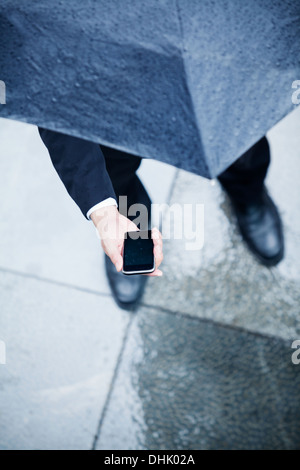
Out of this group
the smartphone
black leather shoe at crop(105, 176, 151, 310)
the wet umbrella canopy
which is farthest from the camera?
black leather shoe at crop(105, 176, 151, 310)

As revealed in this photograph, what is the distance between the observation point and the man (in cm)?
121

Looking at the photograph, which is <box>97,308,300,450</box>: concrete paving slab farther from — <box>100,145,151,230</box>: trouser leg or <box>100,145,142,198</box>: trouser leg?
<box>100,145,142,198</box>: trouser leg

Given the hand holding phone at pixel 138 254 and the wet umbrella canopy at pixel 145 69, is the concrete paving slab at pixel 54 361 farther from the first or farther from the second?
the wet umbrella canopy at pixel 145 69

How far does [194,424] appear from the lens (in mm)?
1779

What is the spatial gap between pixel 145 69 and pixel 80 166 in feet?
1.46

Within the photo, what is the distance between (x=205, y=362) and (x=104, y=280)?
2.55 feet

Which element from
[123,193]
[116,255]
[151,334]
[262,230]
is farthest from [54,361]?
[262,230]

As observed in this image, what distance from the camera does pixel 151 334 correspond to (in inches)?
76.7

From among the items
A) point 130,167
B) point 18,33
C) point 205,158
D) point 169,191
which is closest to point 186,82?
point 205,158

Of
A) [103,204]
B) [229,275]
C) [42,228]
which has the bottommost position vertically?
[42,228]

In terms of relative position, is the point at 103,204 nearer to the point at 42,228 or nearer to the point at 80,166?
the point at 80,166

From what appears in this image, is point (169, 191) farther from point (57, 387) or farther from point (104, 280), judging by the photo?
point (57, 387)

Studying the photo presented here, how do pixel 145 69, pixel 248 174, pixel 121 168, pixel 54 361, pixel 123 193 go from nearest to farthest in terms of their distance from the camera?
pixel 145 69 < pixel 121 168 < pixel 123 193 < pixel 248 174 < pixel 54 361

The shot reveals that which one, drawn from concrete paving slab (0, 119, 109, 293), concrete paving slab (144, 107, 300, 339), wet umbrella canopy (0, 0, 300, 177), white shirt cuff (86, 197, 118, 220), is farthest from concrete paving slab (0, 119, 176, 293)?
wet umbrella canopy (0, 0, 300, 177)
